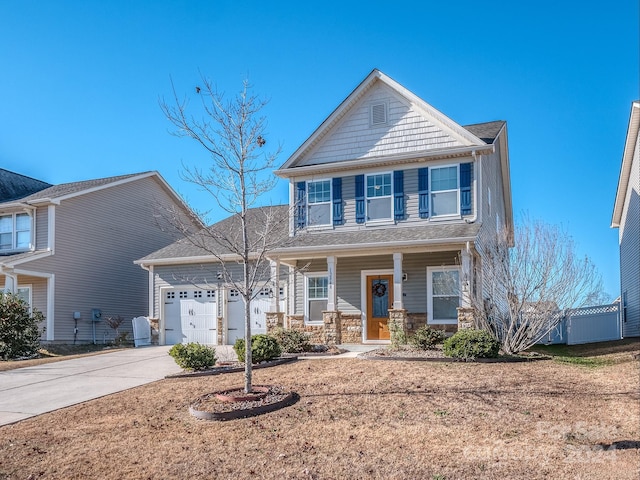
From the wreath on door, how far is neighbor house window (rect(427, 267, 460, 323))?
4.60 ft

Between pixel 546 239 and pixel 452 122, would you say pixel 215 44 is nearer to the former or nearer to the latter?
pixel 452 122

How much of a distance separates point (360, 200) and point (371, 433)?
10890 millimetres

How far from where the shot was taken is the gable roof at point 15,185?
24.0 meters

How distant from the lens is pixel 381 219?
17031mm

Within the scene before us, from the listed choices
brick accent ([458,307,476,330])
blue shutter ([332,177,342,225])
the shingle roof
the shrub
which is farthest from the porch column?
the shrub

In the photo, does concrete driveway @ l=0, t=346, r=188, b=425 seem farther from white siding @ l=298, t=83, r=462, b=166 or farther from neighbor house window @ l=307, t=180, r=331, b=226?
white siding @ l=298, t=83, r=462, b=166

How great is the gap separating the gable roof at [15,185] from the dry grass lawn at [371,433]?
17.8 metres

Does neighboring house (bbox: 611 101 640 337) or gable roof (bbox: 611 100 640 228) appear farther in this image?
neighboring house (bbox: 611 101 640 337)

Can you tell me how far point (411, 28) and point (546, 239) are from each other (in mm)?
5760

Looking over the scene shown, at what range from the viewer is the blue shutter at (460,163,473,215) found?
16.0m

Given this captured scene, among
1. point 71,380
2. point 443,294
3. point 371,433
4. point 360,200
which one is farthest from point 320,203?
point 371,433

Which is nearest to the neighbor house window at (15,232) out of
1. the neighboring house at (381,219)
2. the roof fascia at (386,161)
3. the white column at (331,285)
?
the neighboring house at (381,219)

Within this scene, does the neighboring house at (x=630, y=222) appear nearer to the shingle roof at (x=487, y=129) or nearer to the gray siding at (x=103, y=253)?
the shingle roof at (x=487, y=129)

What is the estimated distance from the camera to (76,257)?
858 inches
